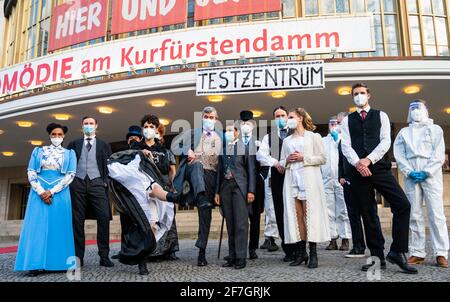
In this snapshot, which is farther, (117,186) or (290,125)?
(290,125)

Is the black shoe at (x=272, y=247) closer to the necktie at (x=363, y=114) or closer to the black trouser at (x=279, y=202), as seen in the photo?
the black trouser at (x=279, y=202)

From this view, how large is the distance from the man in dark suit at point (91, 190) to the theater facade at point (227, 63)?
397 centimetres

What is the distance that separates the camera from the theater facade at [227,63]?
8.59 metres

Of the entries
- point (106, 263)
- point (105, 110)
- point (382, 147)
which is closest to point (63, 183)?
point (106, 263)

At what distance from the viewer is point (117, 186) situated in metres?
4.14

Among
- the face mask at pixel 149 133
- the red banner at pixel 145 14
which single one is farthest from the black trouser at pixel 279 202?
the red banner at pixel 145 14

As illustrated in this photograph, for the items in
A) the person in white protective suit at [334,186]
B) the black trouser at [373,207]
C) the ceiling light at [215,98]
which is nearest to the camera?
the black trouser at [373,207]

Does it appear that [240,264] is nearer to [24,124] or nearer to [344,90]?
[344,90]

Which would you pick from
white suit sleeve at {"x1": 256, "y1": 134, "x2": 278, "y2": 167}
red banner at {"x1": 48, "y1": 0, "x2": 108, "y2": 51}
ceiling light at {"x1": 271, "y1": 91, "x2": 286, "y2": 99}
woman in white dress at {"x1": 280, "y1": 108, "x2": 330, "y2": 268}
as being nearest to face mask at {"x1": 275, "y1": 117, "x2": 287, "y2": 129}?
white suit sleeve at {"x1": 256, "y1": 134, "x2": 278, "y2": 167}

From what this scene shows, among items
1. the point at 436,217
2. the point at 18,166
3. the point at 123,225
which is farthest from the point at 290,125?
the point at 18,166

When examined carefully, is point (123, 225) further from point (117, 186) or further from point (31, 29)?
point (31, 29)

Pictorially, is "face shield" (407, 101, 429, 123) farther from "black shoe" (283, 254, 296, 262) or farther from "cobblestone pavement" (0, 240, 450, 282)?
"black shoe" (283, 254, 296, 262)
